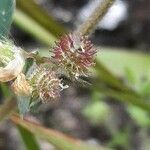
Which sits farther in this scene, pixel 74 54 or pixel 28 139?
pixel 28 139

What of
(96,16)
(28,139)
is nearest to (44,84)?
(96,16)

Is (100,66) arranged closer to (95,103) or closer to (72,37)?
(95,103)

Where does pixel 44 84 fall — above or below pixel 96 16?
below

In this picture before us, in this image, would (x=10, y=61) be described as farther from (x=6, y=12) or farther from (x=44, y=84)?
(x=6, y=12)

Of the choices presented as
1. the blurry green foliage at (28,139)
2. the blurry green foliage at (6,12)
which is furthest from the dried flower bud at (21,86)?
the blurry green foliage at (28,139)

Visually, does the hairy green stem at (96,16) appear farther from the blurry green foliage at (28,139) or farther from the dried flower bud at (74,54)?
the blurry green foliage at (28,139)

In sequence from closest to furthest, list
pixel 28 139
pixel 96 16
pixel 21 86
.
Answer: pixel 21 86 < pixel 96 16 < pixel 28 139

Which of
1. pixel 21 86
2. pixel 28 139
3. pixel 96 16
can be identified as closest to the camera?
pixel 21 86
